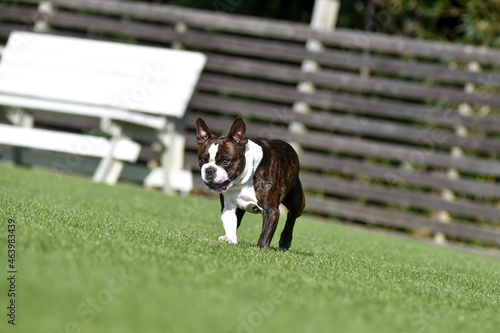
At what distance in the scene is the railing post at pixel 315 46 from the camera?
8.03 metres

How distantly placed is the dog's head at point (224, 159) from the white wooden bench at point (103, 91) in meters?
3.66

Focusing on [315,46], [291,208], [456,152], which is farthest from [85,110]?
[291,208]

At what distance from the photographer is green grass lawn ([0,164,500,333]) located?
5.78 feet

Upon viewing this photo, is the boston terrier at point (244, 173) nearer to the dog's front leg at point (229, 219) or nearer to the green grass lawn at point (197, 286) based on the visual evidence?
the dog's front leg at point (229, 219)

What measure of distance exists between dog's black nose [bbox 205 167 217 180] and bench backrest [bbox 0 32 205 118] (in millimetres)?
4177

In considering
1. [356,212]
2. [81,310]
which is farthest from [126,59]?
[81,310]

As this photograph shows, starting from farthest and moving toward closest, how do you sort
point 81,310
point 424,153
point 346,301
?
point 424,153, point 346,301, point 81,310

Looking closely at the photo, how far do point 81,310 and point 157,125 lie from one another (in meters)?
5.27

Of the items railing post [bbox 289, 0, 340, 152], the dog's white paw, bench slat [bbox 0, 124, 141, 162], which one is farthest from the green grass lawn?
railing post [bbox 289, 0, 340, 152]

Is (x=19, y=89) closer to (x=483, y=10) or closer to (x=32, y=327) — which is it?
(x=483, y=10)

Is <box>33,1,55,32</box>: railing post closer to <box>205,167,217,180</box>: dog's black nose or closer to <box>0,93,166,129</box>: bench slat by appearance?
<box>0,93,166,129</box>: bench slat

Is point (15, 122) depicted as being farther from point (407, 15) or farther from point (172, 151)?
point (407, 15)

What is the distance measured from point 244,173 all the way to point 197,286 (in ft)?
3.79

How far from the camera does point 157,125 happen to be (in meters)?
6.94
